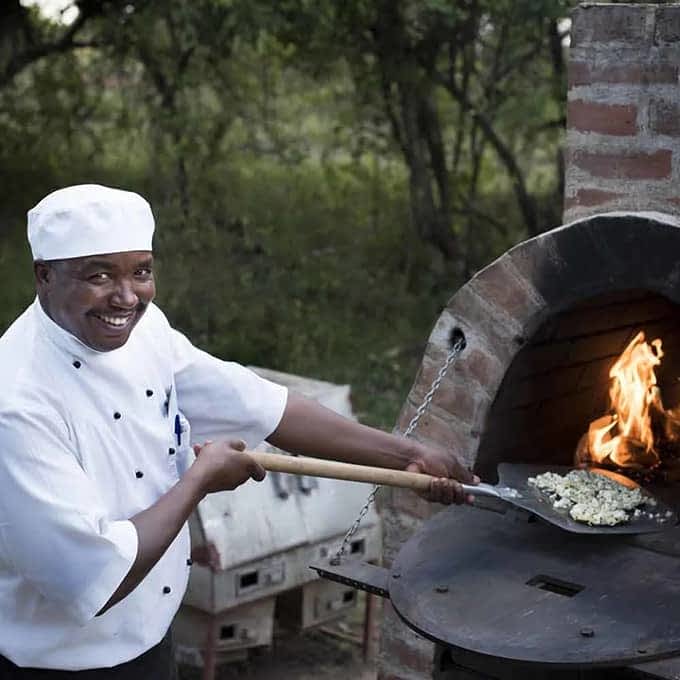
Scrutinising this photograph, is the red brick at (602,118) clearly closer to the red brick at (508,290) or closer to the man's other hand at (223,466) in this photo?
the red brick at (508,290)

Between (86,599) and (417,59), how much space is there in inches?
209

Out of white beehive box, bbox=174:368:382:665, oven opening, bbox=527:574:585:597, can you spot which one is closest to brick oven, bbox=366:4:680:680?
oven opening, bbox=527:574:585:597

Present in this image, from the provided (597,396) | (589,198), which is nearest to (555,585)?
(597,396)

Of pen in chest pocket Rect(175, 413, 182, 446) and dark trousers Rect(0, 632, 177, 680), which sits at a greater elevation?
pen in chest pocket Rect(175, 413, 182, 446)

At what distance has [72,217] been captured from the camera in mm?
2170

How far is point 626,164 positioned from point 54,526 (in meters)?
1.69

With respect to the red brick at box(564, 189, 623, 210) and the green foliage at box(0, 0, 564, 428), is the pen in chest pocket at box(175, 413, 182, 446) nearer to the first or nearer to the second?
the red brick at box(564, 189, 623, 210)

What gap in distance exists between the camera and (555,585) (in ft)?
8.21

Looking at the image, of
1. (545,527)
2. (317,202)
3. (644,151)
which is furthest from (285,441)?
(317,202)

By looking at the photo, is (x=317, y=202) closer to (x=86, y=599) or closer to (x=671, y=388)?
(x=671, y=388)

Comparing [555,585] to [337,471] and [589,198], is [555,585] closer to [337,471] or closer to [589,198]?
[337,471]

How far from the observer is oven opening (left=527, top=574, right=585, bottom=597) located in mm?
2467

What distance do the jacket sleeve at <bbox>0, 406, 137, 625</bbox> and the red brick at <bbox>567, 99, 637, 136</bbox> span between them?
1.62 m

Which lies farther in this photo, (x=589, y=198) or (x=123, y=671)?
(x=589, y=198)
